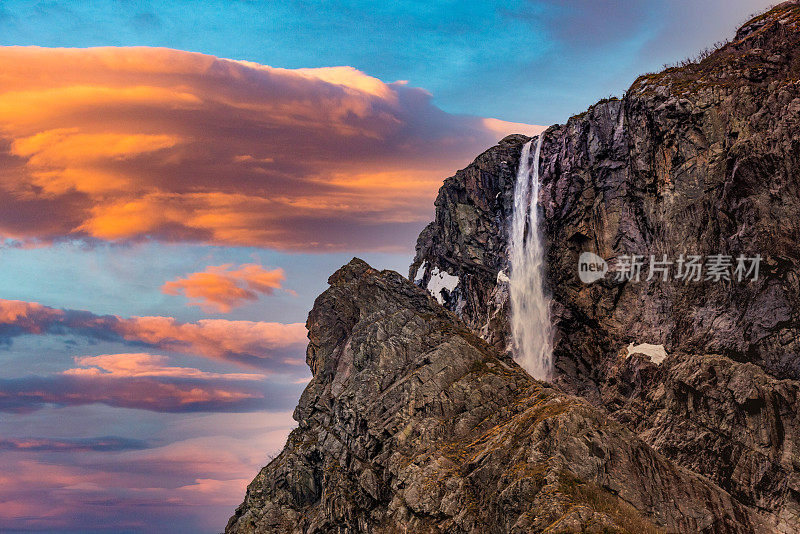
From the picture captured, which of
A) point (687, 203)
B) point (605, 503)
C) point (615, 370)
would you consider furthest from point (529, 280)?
point (605, 503)

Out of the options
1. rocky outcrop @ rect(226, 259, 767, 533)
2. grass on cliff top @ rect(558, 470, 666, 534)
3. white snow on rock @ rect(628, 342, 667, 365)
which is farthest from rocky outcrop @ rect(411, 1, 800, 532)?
grass on cliff top @ rect(558, 470, 666, 534)

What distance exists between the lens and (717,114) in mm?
81438

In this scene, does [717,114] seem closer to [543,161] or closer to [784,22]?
[784,22]

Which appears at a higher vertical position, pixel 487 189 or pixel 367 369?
pixel 487 189

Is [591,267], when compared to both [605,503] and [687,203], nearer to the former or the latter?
[687,203]

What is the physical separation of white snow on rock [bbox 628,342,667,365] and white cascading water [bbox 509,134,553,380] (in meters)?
13.8

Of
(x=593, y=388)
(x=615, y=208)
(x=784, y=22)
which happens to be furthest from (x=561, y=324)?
(x=784, y=22)

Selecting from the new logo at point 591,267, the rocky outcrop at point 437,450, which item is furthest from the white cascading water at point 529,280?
the rocky outcrop at point 437,450

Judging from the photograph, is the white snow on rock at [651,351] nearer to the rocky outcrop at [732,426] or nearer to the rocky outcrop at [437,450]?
the rocky outcrop at [732,426]

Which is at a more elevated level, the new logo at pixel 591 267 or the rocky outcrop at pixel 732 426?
the new logo at pixel 591 267

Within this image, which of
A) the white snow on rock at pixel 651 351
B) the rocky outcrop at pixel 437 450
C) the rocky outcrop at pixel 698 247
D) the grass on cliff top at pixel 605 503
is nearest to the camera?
the grass on cliff top at pixel 605 503

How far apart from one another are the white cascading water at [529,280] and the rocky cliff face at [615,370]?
8.17ft

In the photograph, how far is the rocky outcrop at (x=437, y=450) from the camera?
205ft

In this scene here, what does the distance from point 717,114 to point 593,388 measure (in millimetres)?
33464
